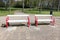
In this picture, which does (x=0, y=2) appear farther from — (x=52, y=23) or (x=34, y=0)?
(x=52, y=23)

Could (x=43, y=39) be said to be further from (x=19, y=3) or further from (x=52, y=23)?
(x=19, y=3)

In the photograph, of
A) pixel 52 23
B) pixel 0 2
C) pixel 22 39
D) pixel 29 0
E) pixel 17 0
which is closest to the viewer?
pixel 22 39

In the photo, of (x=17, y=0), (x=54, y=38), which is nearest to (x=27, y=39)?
(x=54, y=38)

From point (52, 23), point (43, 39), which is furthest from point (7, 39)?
point (52, 23)

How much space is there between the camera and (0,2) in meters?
69.8

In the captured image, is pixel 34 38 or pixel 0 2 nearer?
pixel 34 38

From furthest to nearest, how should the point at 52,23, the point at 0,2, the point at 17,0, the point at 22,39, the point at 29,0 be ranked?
the point at 17,0 → the point at 0,2 → the point at 29,0 → the point at 52,23 → the point at 22,39

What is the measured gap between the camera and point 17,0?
2963 inches

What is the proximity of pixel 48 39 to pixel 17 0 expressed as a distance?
6796 cm

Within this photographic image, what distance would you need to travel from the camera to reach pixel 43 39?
8258 mm

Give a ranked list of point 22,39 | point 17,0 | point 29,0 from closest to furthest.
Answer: point 22,39
point 29,0
point 17,0

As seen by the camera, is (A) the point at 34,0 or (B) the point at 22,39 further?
(A) the point at 34,0

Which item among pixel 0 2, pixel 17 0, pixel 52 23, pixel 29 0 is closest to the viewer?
pixel 52 23

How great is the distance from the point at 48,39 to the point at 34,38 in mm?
715
